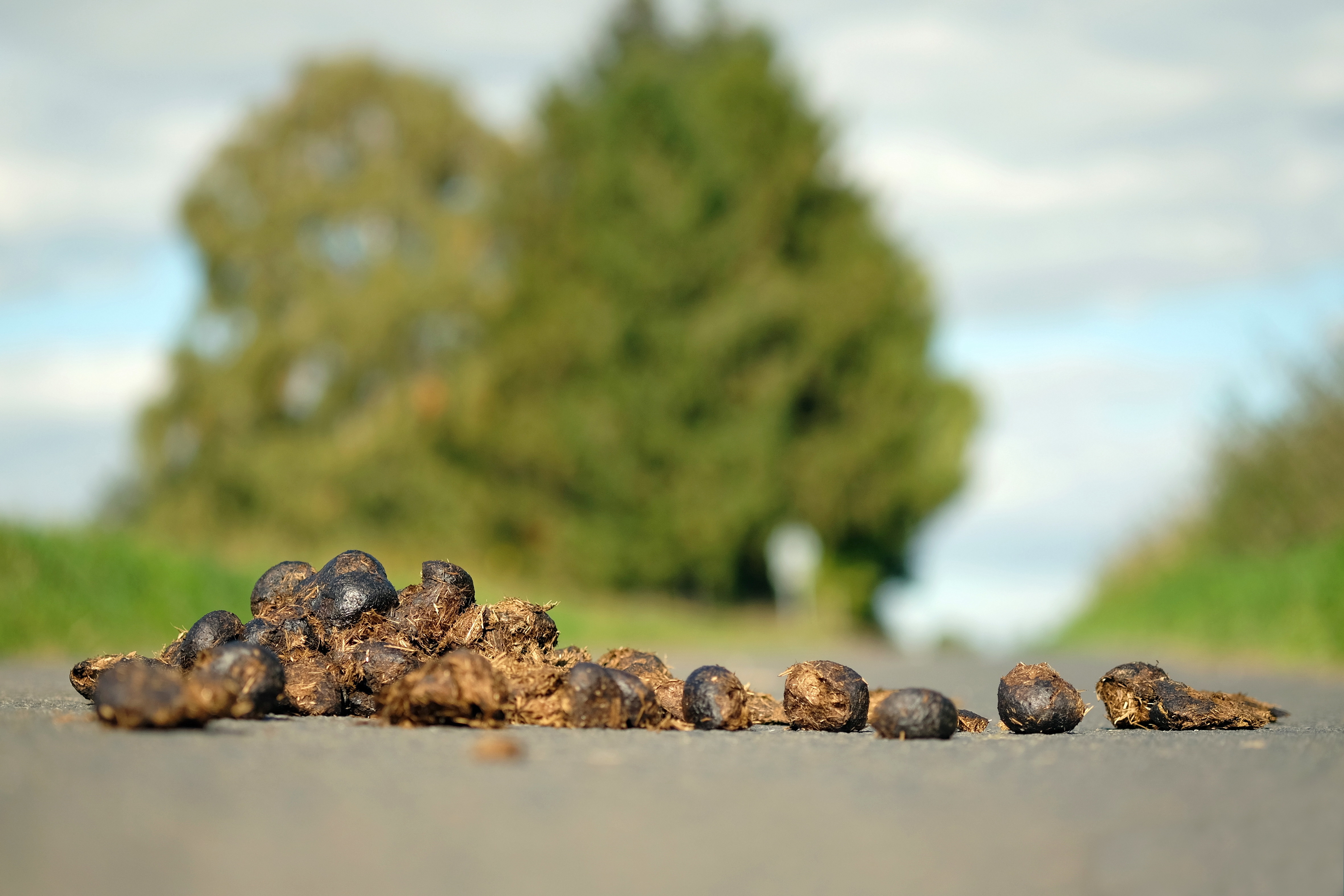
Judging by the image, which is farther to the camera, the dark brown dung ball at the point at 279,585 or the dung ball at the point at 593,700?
the dark brown dung ball at the point at 279,585

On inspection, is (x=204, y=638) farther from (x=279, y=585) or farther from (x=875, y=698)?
(x=875, y=698)

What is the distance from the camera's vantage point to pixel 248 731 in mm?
5578

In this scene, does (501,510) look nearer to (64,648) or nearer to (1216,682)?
(64,648)

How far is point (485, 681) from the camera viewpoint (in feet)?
19.5

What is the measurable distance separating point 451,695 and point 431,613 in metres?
1.21

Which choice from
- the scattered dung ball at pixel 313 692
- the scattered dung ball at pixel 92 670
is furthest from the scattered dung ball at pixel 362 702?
the scattered dung ball at pixel 92 670

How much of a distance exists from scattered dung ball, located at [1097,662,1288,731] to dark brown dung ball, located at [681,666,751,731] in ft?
6.67

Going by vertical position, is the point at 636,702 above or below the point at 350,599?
below

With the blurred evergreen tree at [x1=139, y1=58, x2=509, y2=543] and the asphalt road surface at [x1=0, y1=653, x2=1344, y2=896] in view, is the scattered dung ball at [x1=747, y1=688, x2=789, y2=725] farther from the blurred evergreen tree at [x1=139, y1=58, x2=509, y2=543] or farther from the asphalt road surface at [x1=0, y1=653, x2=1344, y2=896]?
the blurred evergreen tree at [x1=139, y1=58, x2=509, y2=543]

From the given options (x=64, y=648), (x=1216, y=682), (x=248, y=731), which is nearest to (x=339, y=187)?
(x=64, y=648)

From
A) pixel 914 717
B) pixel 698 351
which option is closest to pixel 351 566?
pixel 914 717

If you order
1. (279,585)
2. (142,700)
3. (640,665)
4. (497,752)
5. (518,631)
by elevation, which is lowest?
(497,752)

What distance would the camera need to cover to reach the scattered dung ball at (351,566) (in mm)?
7309

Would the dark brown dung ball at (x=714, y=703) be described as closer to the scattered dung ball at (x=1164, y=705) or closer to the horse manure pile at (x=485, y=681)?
the horse manure pile at (x=485, y=681)
